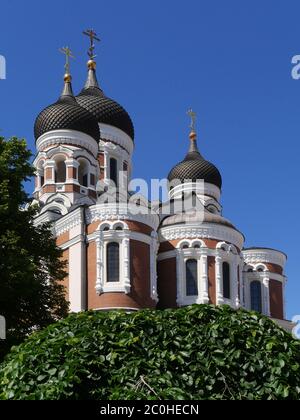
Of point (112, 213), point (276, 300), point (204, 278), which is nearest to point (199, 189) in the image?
point (276, 300)

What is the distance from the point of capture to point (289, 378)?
9352 mm

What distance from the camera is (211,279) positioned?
34938mm

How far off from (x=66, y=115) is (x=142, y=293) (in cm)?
1062

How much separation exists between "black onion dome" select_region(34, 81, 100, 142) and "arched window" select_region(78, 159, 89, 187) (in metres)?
1.55

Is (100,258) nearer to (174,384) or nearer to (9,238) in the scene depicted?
(9,238)

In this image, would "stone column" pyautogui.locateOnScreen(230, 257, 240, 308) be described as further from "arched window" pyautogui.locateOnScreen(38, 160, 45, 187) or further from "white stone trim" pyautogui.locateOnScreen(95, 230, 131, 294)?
"arched window" pyautogui.locateOnScreen(38, 160, 45, 187)

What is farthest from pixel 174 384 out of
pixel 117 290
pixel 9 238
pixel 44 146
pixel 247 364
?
pixel 44 146

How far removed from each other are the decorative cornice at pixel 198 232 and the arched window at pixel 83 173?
496cm

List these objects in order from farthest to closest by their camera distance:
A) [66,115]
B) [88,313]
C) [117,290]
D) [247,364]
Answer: [66,115], [117,290], [88,313], [247,364]

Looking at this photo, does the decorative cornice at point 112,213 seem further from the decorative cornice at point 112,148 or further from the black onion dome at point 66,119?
the decorative cornice at point 112,148

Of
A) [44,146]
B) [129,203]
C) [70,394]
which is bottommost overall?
[70,394]

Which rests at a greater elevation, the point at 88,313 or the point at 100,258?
the point at 100,258

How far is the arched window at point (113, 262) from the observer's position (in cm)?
3231

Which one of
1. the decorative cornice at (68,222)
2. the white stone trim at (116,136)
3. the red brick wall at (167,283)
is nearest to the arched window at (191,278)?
the red brick wall at (167,283)
